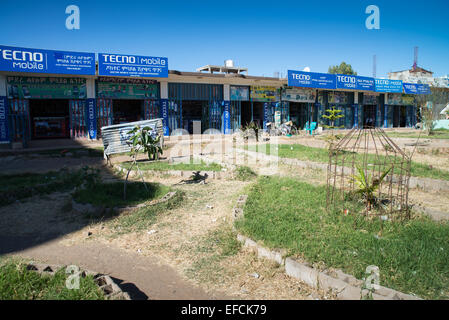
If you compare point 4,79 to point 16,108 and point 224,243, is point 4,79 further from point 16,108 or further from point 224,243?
point 224,243

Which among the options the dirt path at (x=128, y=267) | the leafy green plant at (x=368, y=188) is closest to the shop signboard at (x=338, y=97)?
the leafy green plant at (x=368, y=188)

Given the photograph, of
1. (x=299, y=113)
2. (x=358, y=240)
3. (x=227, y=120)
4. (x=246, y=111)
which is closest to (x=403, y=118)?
(x=299, y=113)

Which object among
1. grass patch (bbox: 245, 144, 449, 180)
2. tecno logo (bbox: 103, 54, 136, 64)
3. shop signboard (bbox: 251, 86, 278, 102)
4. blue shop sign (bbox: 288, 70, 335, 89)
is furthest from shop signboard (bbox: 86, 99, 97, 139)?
blue shop sign (bbox: 288, 70, 335, 89)

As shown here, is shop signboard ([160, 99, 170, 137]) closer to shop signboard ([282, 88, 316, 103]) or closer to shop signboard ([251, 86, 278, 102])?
Answer: shop signboard ([251, 86, 278, 102])

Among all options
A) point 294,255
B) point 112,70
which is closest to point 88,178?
point 294,255

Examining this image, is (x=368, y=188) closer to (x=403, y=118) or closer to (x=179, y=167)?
(x=179, y=167)

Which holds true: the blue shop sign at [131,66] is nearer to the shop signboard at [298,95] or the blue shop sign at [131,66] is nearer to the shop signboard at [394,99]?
the shop signboard at [298,95]

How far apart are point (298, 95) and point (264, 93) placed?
10.3ft

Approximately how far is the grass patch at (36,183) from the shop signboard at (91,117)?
7.61m

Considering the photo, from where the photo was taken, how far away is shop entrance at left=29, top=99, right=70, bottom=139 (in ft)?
55.6

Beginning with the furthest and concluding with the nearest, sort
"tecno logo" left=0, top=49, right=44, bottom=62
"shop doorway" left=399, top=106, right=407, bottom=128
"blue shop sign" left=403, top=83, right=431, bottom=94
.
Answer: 1. "shop doorway" left=399, top=106, right=407, bottom=128
2. "blue shop sign" left=403, top=83, right=431, bottom=94
3. "tecno logo" left=0, top=49, right=44, bottom=62

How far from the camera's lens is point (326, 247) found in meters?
4.01

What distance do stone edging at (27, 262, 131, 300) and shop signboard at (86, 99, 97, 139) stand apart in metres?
14.2

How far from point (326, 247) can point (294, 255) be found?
1.41 ft
